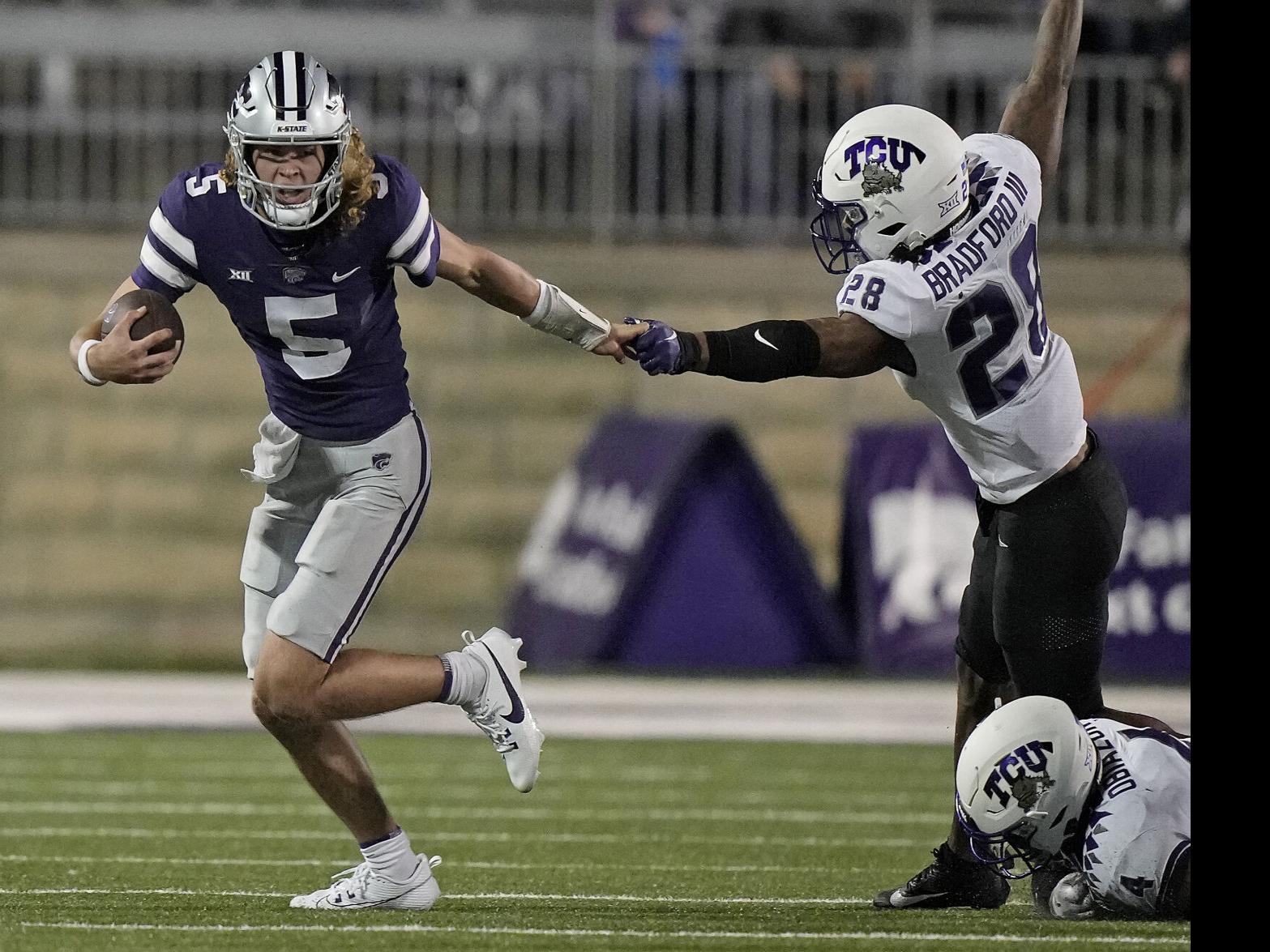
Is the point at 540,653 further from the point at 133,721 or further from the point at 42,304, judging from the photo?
the point at 42,304

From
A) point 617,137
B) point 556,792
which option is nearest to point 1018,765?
point 556,792

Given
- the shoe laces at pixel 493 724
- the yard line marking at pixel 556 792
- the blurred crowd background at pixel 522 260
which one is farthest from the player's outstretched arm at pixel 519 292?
the blurred crowd background at pixel 522 260

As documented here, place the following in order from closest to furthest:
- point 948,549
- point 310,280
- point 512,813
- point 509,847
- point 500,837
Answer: point 310,280 < point 509,847 < point 500,837 < point 512,813 < point 948,549

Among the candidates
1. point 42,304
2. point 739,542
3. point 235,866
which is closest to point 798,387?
point 739,542

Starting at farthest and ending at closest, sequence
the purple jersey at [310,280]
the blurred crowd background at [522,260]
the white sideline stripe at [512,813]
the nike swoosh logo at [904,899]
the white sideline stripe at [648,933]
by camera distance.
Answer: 1. the blurred crowd background at [522,260]
2. the white sideline stripe at [512,813]
3. the nike swoosh logo at [904,899]
4. the purple jersey at [310,280]
5. the white sideline stripe at [648,933]

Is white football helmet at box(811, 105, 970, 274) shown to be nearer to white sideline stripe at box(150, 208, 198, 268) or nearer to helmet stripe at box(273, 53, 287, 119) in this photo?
helmet stripe at box(273, 53, 287, 119)

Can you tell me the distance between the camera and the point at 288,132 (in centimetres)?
432

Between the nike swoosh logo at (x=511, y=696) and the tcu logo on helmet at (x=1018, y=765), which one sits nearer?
the tcu logo on helmet at (x=1018, y=765)

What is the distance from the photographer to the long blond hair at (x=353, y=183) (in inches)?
173

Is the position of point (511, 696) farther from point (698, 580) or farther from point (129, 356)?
point (698, 580)

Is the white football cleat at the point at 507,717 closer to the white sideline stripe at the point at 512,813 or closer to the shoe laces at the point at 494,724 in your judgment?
the shoe laces at the point at 494,724

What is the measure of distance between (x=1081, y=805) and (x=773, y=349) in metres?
1.09

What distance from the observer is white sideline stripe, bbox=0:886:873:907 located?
4586mm

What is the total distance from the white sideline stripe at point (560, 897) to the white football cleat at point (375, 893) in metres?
0.14
